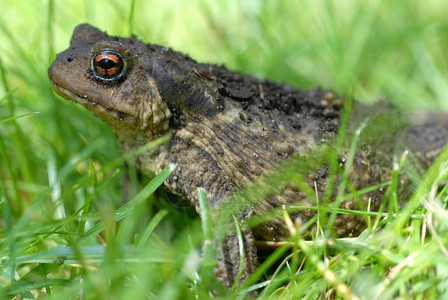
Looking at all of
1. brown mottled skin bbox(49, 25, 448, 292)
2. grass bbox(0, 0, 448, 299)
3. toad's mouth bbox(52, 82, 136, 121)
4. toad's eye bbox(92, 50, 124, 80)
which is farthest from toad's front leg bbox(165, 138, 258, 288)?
toad's eye bbox(92, 50, 124, 80)

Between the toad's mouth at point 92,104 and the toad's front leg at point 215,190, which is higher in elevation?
the toad's mouth at point 92,104

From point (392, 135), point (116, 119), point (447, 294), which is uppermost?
point (116, 119)

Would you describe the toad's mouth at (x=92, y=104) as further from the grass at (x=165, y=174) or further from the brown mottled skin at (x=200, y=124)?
the grass at (x=165, y=174)

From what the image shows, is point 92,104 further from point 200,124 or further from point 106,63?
point 200,124

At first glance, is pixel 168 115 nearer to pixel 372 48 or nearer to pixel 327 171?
pixel 327 171

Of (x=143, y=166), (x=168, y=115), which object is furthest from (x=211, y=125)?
(x=143, y=166)

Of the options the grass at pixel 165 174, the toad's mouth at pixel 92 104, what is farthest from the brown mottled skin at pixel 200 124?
the grass at pixel 165 174

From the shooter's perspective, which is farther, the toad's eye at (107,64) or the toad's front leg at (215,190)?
the toad's eye at (107,64)
